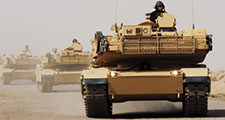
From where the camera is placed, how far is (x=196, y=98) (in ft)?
45.1

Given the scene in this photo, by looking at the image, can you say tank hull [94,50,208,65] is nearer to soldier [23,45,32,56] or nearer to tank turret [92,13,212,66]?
tank turret [92,13,212,66]

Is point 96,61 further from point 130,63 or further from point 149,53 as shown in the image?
point 149,53

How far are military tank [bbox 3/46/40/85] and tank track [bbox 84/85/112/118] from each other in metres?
27.6

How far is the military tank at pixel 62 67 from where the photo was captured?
1189 inches

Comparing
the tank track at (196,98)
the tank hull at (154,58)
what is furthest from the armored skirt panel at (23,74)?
the tank track at (196,98)

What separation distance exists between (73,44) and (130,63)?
59.2 feet

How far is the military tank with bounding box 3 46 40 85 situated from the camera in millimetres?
41562

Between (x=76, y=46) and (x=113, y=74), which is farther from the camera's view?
(x=76, y=46)

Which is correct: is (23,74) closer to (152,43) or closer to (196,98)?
(152,43)

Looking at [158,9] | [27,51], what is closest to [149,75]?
[158,9]

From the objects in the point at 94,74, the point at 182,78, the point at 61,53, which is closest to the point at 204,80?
the point at 182,78

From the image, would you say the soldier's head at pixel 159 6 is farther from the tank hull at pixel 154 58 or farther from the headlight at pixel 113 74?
the headlight at pixel 113 74

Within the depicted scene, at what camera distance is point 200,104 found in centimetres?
1390

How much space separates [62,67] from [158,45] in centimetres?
1792
